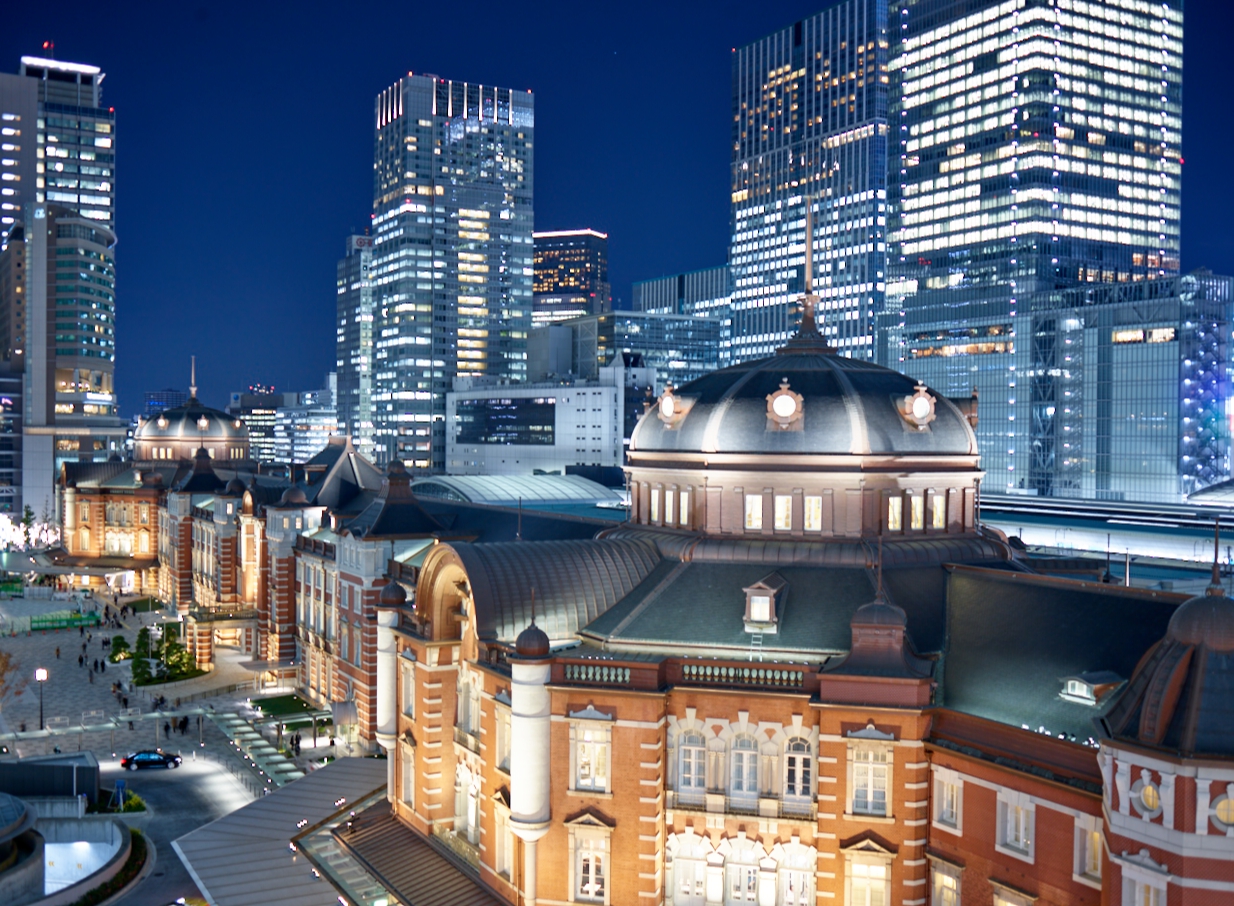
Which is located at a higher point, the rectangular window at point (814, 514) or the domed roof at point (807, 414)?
the domed roof at point (807, 414)

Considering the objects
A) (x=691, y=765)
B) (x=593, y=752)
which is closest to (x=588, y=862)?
(x=593, y=752)

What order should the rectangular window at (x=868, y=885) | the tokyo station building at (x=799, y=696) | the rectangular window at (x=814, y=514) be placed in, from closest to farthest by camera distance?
the tokyo station building at (x=799, y=696) → the rectangular window at (x=868, y=885) → the rectangular window at (x=814, y=514)

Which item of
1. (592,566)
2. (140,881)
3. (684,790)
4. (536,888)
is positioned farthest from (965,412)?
(140,881)

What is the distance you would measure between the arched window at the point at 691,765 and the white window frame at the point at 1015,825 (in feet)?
33.3

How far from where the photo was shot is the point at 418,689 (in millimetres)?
49750

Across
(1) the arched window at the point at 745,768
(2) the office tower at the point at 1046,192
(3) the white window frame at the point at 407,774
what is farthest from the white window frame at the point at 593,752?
(2) the office tower at the point at 1046,192

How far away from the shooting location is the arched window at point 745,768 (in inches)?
1603

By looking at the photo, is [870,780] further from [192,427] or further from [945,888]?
[192,427]

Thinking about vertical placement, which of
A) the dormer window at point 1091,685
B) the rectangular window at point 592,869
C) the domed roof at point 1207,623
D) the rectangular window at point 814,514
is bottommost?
the rectangular window at point 592,869

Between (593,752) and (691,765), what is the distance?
3544 millimetres

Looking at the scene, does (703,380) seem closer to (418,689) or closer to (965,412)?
(965,412)

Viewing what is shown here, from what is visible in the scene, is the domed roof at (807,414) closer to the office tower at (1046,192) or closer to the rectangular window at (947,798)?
the rectangular window at (947,798)

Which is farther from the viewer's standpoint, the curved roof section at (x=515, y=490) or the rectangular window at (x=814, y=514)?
the curved roof section at (x=515, y=490)

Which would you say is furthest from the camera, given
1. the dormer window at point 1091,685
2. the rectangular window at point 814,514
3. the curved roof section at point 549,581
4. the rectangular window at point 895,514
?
the rectangular window at point 895,514
